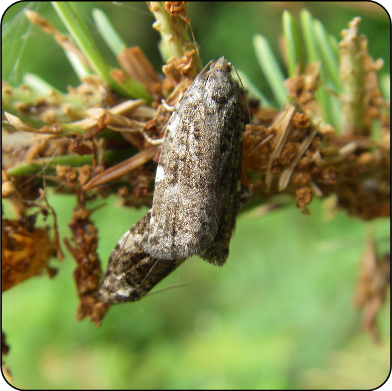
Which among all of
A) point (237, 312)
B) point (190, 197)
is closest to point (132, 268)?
point (190, 197)

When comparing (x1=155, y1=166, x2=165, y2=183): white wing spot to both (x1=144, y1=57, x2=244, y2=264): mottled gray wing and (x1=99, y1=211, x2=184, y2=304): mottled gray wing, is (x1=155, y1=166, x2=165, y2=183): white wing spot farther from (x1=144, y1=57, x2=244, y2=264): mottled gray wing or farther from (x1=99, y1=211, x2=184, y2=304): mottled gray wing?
(x1=99, y1=211, x2=184, y2=304): mottled gray wing

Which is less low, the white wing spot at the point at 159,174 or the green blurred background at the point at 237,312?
the white wing spot at the point at 159,174

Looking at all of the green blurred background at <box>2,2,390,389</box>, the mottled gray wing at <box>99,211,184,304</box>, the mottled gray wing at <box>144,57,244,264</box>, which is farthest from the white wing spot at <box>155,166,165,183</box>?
the green blurred background at <box>2,2,390,389</box>

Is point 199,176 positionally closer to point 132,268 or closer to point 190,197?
point 190,197

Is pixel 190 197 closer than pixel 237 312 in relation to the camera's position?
Yes

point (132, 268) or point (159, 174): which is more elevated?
point (159, 174)

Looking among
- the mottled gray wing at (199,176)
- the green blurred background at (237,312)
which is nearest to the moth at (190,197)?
the mottled gray wing at (199,176)

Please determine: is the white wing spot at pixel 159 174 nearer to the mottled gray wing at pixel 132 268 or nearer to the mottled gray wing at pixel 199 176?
the mottled gray wing at pixel 199 176

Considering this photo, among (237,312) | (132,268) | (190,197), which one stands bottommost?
(237,312)
